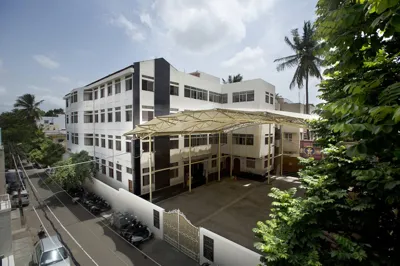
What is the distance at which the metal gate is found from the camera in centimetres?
840

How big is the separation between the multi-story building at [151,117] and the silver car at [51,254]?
4.86 metres

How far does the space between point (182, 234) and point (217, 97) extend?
14328mm

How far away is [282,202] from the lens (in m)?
4.38

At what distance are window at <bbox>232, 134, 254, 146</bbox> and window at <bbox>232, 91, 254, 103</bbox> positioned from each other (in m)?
3.40

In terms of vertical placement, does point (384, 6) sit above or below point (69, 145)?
above

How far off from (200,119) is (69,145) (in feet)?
65.5

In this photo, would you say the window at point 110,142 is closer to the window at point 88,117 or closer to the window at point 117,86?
the window at point 117,86

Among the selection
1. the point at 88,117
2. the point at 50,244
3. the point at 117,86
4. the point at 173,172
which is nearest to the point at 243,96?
the point at 173,172

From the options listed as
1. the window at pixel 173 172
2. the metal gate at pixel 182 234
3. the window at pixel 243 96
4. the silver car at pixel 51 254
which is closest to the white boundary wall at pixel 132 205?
the metal gate at pixel 182 234

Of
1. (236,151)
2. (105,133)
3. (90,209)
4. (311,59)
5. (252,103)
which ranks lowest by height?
(90,209)

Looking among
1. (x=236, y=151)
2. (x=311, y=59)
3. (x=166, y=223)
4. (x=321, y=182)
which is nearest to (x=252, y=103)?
(x=236, y=151)

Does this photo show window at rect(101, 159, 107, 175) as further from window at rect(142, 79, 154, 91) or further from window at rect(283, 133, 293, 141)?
Answer: window at rect(283, 133, 293, 141)

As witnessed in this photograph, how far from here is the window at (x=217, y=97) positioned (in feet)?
64.4

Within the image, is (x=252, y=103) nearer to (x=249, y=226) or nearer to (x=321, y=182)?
(x=249, y=226)
